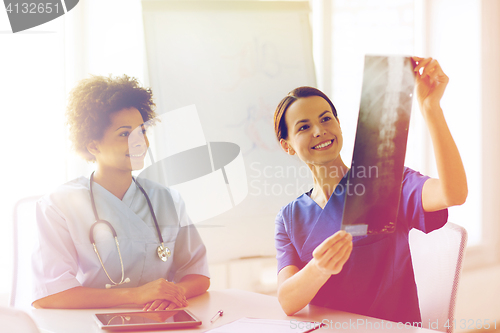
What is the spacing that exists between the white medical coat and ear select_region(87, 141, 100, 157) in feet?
0.40

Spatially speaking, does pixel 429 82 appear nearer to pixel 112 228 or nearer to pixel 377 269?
pixel 377 269

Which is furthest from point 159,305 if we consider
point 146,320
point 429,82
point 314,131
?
point 429,82

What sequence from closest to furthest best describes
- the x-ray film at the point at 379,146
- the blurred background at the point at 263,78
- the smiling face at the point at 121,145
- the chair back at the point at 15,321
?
1. the chair back at the point at 15,321
2. the x-ray film at the point at 379,146
3. the smiling face at the point at 121,145
4. the blurred background at the point at 263,78

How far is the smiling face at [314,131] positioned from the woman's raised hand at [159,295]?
17.5 inches

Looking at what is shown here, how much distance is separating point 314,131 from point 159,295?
53cm

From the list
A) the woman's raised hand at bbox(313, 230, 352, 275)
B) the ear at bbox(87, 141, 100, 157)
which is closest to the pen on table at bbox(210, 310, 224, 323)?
the woman's raised hand at bbox(313, 230, 352, 275)

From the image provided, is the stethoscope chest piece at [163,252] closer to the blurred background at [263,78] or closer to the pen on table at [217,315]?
the pen on table at [217,315]

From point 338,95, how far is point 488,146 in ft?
2.80

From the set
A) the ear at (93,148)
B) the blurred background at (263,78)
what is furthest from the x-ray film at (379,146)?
the blurred background at (263,78)

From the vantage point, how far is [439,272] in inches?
38.6

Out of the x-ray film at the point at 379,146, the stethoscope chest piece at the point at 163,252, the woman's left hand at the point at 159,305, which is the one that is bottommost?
the woman's left hand at the point at 159,305

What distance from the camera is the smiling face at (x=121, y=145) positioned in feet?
3.86

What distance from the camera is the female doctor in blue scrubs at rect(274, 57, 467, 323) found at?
0.81 m

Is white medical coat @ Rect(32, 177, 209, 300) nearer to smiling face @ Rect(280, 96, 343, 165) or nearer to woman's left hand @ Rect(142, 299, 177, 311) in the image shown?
woman's left hand @ Rect(142, 299, 177, 311)
